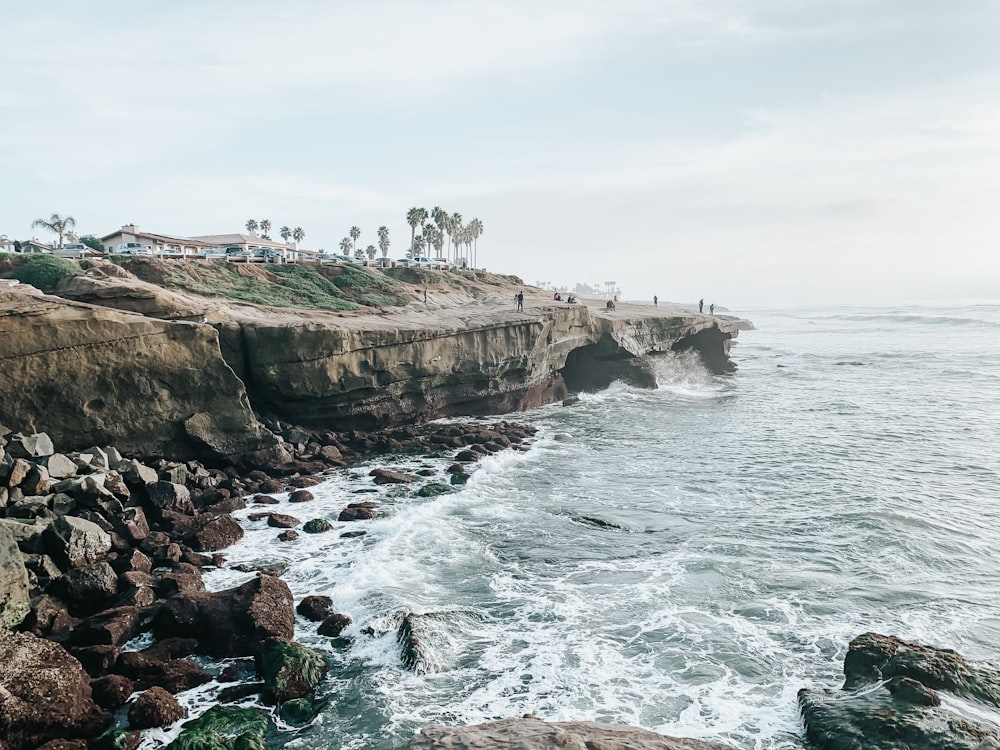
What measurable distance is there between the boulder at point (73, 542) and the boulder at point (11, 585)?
6.45 ft

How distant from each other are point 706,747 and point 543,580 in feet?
22.6

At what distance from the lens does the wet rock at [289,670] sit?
36.1ft

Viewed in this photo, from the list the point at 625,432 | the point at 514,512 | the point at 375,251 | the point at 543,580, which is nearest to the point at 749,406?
the point at 625,432

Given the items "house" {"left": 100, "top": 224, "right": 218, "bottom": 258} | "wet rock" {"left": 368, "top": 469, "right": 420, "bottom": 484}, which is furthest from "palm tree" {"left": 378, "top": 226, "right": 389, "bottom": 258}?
"wet rock" {"left": 368, "top": 469, "right": 420, "bottom": 484}

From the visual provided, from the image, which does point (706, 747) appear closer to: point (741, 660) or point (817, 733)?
point (817, 733)

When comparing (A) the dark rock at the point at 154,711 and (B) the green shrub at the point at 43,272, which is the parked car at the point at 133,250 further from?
(A) the dark rock at the point at 154,711

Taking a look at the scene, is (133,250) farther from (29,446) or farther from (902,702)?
(902,702)

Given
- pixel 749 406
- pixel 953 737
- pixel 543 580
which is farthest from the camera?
pixel 749 406

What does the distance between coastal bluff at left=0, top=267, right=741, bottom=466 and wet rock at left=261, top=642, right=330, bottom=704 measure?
1355cm

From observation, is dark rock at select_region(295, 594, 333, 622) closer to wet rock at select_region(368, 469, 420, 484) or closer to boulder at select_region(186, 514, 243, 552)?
boulder at select_region(186, 514, 243, 552)

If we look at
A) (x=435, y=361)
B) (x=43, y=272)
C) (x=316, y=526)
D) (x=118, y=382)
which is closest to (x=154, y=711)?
(x=316, y=526)

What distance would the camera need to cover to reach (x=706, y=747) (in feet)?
30.0

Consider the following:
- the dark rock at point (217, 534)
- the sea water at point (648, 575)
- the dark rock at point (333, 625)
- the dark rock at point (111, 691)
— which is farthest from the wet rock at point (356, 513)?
the dark rock at point (111, 691)

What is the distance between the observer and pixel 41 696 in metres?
9.57
